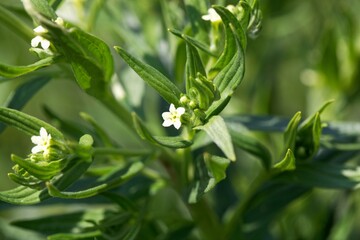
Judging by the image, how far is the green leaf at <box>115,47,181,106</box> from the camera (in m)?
1.43

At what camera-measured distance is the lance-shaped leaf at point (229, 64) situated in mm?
1410

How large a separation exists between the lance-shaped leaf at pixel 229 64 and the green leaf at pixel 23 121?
382 millimetres

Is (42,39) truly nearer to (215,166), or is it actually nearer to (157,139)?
(157,139)

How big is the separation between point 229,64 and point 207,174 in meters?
0.30

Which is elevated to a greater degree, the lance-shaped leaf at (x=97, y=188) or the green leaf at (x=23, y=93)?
the green leaf at (x=23, y=93)

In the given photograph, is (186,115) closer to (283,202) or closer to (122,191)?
(122,191)

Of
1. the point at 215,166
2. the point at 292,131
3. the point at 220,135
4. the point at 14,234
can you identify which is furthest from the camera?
the point at 14,234

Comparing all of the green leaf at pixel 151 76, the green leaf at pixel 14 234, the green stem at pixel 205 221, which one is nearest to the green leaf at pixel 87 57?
the green leaf at pixel 151 76

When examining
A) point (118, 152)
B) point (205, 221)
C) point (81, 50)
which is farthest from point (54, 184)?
point (205, 221)

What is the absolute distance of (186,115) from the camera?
1.50m

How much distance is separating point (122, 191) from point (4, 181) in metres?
1.01

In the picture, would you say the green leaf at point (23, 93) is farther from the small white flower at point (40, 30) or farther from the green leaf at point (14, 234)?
the green leaf at point (14, 234)

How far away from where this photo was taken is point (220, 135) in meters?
1.38

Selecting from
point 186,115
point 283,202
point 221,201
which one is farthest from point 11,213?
point 186,115
